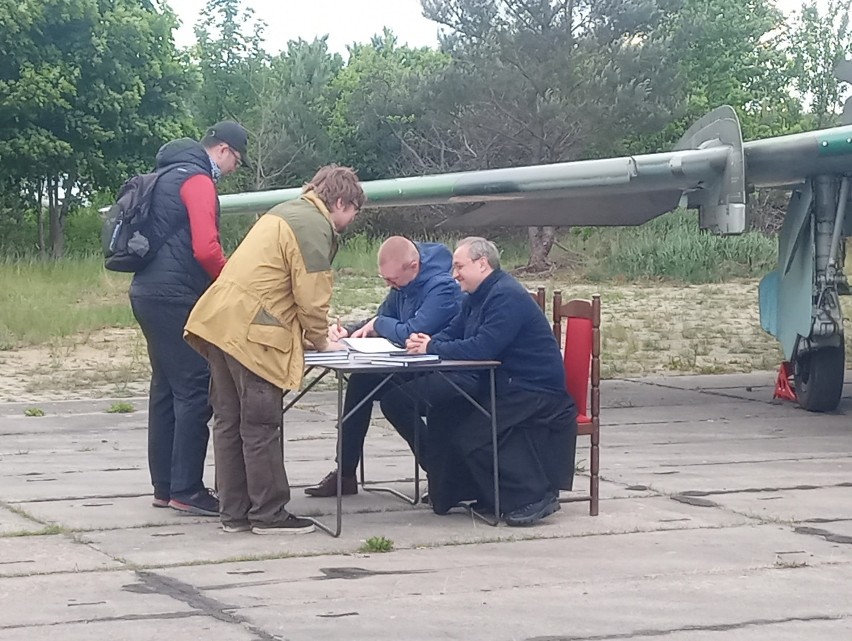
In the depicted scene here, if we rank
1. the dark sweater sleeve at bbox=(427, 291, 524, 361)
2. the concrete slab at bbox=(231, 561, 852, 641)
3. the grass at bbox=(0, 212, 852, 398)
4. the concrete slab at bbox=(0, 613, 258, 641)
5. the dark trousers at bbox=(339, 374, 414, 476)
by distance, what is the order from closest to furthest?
the concrete slab at bbox=(0, 613, 258, 641)
the concrete slab at bbox=(231, 561, 852, 641)
the dark sweater sleeve at bbox=(427, 291, 524, 361)
the dark trousers at bbox=(339, 374, 414, 476)
the grass at bbox=(0, 212, 852, 398)

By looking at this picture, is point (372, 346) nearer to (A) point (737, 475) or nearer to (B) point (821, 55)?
(A) point (737, 475)

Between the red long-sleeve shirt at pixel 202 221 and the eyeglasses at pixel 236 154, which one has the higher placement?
the eyeglasses at pixel 236 154

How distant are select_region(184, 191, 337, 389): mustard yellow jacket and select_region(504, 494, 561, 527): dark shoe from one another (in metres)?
1.27

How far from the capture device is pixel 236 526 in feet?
22.1

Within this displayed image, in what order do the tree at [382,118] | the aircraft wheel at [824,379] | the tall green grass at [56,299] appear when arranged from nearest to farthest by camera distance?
the aircraft wheel at [824,379], the tall green grass at [56,299], the tree at [382,118]

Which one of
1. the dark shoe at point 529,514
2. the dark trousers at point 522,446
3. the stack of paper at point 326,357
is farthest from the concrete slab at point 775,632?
the stack of paper at point 326,357

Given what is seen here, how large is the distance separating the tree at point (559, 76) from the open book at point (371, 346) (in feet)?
97.9

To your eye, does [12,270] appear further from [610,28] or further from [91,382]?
[610,28]

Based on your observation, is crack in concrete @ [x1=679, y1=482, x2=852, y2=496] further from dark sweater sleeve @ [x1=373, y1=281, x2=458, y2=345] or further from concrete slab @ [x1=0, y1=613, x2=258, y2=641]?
Answer: concrete slab @ [x1=0, y1=613, x2=258, y2=641]

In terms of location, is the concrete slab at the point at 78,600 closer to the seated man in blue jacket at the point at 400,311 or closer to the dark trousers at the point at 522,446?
the dark trousers at the point at 522,446

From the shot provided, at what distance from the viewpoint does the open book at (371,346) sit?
6996 mm

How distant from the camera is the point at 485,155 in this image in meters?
40.0

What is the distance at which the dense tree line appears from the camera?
3228 centimetres

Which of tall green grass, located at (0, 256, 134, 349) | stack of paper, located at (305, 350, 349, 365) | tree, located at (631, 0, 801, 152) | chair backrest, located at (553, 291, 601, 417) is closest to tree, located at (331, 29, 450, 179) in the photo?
tree, located at (631, 0, 801, 152)
